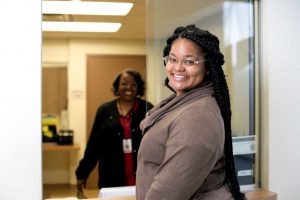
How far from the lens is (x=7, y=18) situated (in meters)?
1.86

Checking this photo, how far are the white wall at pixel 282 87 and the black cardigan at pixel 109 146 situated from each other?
95 cm

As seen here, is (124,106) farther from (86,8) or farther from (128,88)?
(86,8)

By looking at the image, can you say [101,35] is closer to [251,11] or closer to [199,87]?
[251,11]

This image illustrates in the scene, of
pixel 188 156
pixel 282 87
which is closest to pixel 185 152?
pixel 188 156

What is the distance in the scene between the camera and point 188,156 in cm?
123

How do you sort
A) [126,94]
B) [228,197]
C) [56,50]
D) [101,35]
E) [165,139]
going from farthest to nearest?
1. [56,50]
2. [101,35]
3. [126,94]
4. [228,197]
5. [165,139]

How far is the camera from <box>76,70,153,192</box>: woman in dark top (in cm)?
282

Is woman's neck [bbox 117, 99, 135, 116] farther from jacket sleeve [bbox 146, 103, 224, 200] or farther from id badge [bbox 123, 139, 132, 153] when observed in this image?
jacket sleeve [bbox 146, 103, 224, 200]

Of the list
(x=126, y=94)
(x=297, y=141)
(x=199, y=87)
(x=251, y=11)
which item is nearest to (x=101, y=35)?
(x=126, y=94)

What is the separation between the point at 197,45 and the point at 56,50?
15.0 feet

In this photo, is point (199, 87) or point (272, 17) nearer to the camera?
point (199, 87)

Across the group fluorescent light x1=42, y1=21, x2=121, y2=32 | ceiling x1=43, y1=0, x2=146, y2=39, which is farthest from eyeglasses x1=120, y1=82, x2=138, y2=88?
fluorescent light x1=42, y1=21, x2=121, y2=32

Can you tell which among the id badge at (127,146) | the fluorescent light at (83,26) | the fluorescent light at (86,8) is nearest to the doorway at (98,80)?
the fluorescent light at (83,26)

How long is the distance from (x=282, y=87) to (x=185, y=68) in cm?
122
